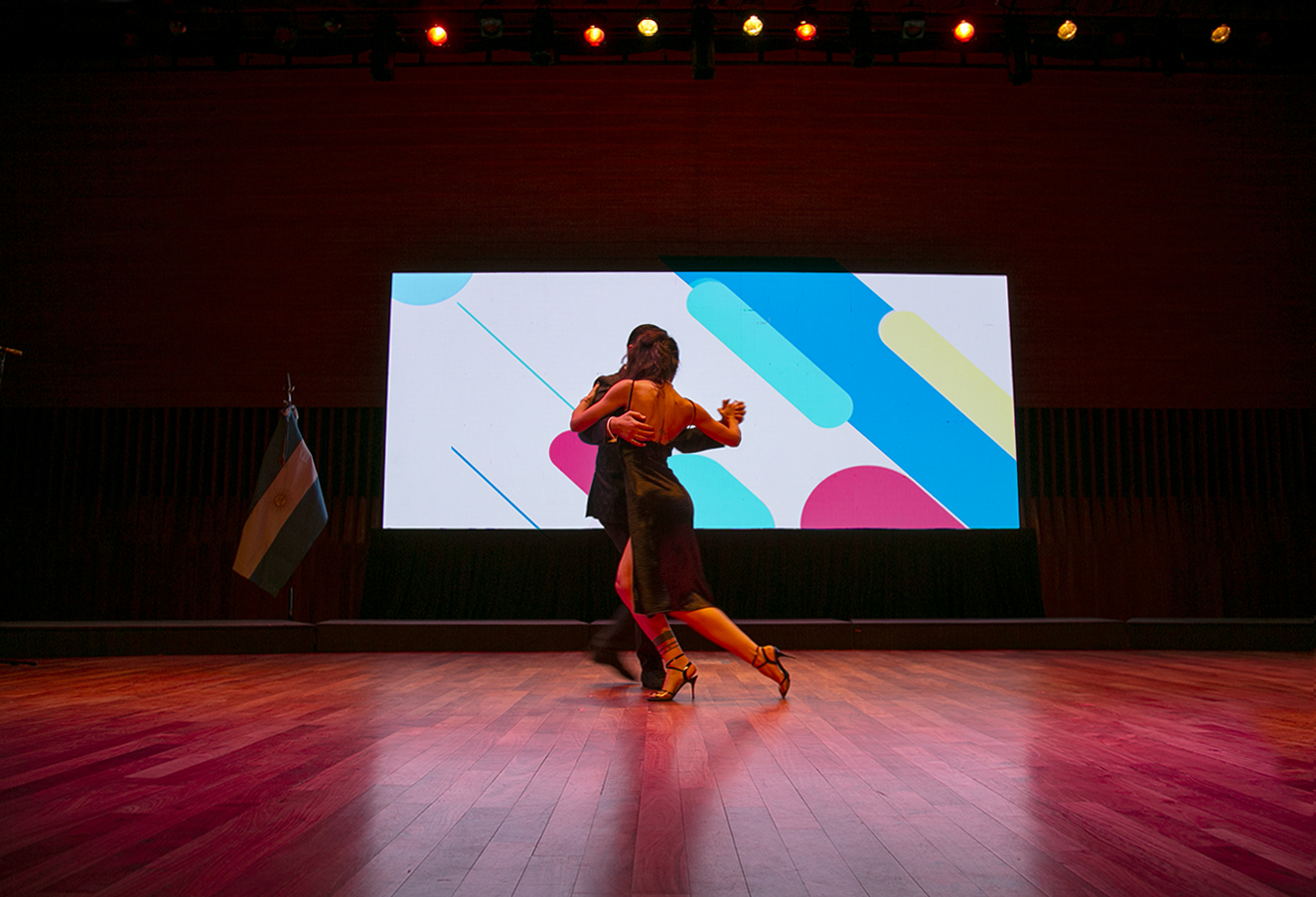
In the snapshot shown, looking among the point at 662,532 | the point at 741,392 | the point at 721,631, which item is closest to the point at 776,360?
the point at 741,392

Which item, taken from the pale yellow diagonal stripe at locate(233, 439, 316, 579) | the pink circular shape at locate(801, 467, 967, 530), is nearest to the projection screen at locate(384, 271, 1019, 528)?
the pink circular shape at locate(801, 467, 967, 530)

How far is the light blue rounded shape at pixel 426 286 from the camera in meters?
6.25

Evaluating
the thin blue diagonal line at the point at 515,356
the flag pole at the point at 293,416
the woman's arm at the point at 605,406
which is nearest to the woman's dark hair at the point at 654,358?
the woman's arm at the point at 605,406

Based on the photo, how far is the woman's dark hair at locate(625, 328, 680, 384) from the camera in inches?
135

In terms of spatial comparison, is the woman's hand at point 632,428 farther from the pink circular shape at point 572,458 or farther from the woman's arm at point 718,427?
the pink circular shape at point 572,458

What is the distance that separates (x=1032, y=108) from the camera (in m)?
6.94

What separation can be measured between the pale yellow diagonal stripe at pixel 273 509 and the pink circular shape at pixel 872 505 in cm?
338

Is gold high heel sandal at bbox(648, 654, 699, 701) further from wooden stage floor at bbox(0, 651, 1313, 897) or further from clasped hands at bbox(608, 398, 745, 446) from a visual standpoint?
clasped hands at bbox(608, 398, 745, 446)

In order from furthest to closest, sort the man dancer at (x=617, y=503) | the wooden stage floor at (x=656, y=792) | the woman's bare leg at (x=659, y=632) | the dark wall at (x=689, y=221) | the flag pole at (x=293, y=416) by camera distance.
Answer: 1. the dark wall at (x=689, y=221)
2. the flag pole at (x=293, y=416)
3. the man dancer at (x=617, y=503)
4. the woman's bare leg at (x=659, y=632)
5. the wooden stage floor at (x=656, y=792)

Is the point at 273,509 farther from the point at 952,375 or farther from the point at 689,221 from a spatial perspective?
the point at 952,375

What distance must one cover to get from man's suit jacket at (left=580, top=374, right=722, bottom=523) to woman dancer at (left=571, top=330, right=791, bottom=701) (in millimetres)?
104

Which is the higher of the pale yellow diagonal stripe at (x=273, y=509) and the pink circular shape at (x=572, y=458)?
the pink circular shape at (x=572, y=458)

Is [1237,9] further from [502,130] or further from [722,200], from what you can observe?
[502,130]

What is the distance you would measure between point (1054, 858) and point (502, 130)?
21.6 ft
